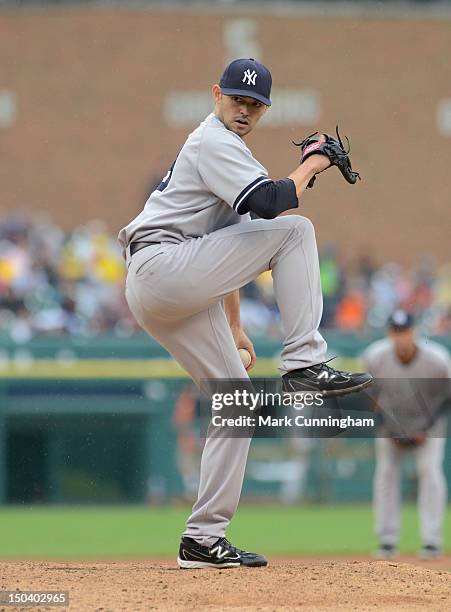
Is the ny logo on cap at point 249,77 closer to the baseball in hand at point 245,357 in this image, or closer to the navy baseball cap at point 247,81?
the navy baseball cap at point 247,81

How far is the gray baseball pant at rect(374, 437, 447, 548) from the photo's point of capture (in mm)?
8398

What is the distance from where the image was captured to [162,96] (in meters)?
19.8

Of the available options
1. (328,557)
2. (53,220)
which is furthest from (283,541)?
(53,220)

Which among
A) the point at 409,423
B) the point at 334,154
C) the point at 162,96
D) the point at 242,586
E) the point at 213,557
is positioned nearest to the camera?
the point at 242,586

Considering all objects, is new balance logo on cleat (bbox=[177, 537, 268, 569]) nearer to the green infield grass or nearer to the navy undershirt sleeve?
the navy undershirt sleeve

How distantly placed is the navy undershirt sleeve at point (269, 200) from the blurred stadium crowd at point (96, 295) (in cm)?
688

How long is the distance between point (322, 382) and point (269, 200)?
29.2 inches

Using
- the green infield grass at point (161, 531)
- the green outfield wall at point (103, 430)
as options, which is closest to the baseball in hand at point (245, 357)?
the green infield grass at point (161, 531)

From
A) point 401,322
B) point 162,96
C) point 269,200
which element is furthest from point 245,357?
point 162,96

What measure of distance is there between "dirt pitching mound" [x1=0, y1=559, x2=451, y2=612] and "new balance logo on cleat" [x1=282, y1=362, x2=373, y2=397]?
76 centimetres

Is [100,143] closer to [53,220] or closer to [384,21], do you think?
[53,220]

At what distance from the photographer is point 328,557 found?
26.8ft

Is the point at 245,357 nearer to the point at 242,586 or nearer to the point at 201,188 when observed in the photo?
the point at 201,188

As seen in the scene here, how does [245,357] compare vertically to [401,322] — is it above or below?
below
